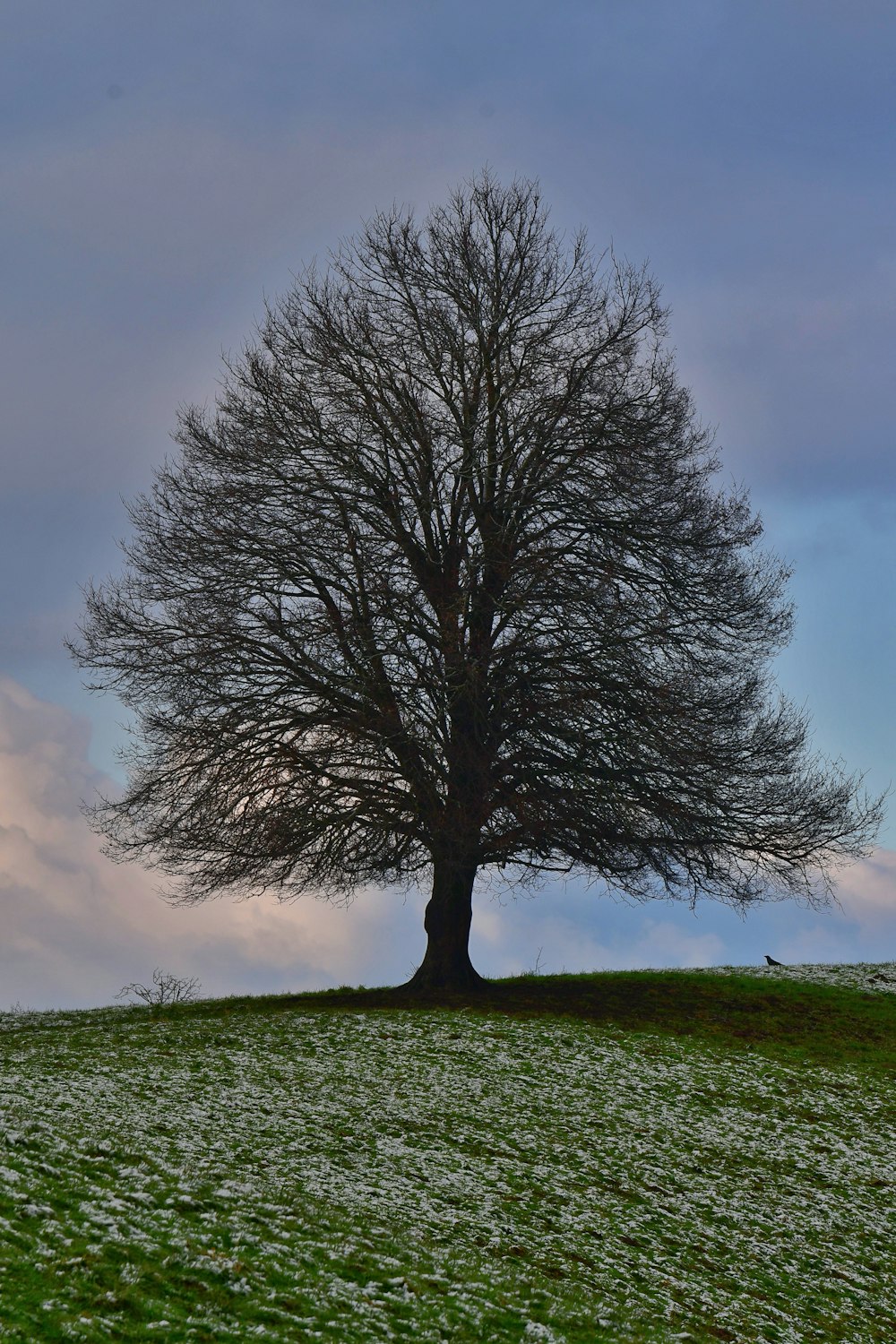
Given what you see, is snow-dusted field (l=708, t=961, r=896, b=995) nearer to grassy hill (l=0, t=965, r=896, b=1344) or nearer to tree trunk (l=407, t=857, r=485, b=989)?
grassy hill (l=0, t=965, r=896, b=1344)

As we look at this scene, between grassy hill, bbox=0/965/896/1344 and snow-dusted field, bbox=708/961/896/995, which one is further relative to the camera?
snow-dusted field, bbox=708/961/896/995

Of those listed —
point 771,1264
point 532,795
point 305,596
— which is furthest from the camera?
point 305,596

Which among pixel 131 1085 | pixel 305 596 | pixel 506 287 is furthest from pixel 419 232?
pixel 131 1085

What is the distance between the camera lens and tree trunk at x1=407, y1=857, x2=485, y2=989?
25172 mm

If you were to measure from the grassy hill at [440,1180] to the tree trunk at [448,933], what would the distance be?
1707 millimetres

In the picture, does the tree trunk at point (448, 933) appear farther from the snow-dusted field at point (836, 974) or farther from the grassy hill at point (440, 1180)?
the snow-dusted field at point (836, 974)

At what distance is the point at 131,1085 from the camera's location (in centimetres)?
1549

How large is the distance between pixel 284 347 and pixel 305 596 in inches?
242

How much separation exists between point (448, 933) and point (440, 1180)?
505 inches

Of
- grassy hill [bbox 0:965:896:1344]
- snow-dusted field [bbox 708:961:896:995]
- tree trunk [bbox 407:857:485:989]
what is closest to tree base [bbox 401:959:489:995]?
tree trunk [bbox 407:857:485:989]

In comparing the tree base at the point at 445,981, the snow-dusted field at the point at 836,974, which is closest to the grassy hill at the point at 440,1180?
the tree base at the point at 445,981

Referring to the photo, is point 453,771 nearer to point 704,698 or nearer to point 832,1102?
point 704,698

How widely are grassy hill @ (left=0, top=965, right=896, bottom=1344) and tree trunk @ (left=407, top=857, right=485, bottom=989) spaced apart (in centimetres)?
171

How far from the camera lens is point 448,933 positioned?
2523 centimetres
